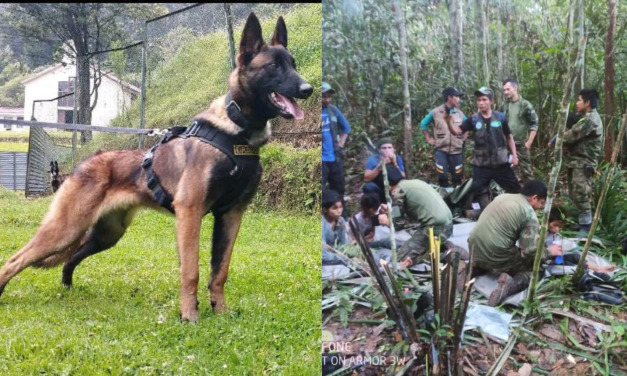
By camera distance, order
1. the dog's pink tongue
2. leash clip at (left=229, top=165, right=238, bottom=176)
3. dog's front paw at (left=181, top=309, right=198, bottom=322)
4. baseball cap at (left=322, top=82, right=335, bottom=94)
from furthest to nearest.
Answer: dog's front paw at (left=181, top=309, right=198, bottom=322) → leash clip at (left=229, top=165, right=238, bottom=176) → the dog's pink tongue → baseball cap at (left=322, top=82, right=335, bottom=94)

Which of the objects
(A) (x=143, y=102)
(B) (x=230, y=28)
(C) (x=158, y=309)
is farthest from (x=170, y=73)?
(C) (x=158, y=309)

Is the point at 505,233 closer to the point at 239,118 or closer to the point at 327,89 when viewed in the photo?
the point at 327,89

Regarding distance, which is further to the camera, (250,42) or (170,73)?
(170,73)

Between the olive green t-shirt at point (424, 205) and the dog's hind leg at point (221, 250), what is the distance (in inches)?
69.3

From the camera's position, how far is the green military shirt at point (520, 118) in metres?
3.37

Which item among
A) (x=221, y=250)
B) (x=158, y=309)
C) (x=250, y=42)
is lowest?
(x=158, y=309)

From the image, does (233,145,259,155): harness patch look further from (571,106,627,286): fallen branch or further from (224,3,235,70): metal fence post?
(571,106,627,286): fallen branch

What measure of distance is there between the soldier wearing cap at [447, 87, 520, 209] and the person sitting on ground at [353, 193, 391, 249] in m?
0.57

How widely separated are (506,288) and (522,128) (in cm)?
89

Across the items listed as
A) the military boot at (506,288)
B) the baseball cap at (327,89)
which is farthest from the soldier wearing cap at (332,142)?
the military boot at (506,288)

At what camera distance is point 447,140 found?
3371 millimetres

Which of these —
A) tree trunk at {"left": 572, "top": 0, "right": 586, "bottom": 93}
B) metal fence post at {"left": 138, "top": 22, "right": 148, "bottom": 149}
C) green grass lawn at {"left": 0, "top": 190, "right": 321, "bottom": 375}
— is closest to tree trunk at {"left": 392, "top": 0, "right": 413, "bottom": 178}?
tree trunk at {"left": 572, "top": 0, "right": 586, "bottom": 93}

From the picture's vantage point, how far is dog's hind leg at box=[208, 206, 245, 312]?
4734 mm

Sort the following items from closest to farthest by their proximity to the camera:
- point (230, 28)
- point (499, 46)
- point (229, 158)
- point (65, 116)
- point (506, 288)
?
point (506, 288) → point (499, 46) → point (229, 158) → point (230, 28) → point (65, 116)
